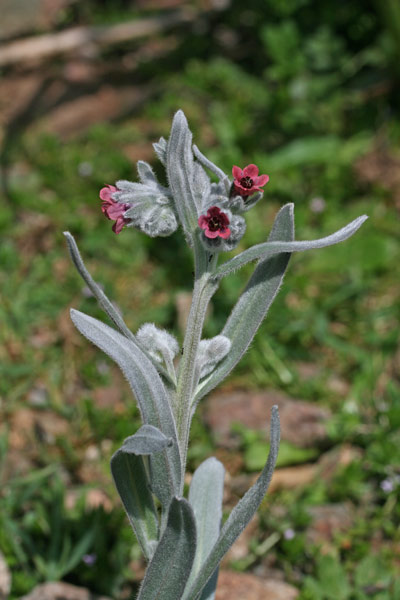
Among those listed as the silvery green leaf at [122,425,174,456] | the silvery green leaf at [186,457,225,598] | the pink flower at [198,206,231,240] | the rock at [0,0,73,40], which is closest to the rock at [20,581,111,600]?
the silvery green leaf at [186,457,225,598]

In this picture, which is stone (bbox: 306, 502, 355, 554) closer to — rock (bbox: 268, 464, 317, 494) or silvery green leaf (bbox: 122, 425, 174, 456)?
rock (bbox: 268, 464, 317, 494)

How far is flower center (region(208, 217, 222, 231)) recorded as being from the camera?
6.97 ft

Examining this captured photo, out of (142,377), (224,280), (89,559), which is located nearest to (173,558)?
(142,377)

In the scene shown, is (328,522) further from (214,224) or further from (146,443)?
(214,224)

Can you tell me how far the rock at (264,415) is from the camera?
362cm

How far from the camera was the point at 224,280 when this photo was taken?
423 cm

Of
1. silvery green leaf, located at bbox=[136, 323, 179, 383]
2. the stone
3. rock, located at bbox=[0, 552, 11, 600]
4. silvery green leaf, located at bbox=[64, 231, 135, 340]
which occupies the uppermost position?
silvery green leaf, located at bbox=[64, 231, 135, 340]

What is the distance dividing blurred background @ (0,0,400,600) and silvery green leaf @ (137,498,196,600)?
28.5 inches

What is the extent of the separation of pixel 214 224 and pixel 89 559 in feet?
5.14

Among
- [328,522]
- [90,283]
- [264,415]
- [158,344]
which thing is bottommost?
[328,522]

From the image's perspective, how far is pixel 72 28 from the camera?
6867 millimetres

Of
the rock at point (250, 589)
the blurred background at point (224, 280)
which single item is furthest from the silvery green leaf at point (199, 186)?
the rock at point (250, 589)

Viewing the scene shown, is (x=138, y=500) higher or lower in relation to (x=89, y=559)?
higher

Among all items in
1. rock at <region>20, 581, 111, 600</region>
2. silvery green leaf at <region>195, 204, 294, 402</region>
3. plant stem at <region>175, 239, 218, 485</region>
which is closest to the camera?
plant stem at <region>175, 239, 218, 485</region>
